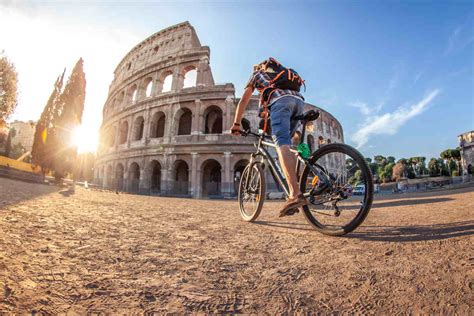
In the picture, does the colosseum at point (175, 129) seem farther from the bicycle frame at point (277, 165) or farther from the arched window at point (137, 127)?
the bicycle frame at point (277, 165)

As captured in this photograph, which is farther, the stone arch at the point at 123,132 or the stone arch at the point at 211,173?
the stone arch at the point at 123,132

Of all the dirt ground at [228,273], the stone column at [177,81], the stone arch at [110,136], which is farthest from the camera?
the stone arch at [110,136]

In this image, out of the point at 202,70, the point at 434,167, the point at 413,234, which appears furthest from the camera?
the point at 434,167

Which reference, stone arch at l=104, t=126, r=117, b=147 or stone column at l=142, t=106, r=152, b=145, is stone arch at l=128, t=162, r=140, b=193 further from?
stone arch at l=104, t=126, r=117, b=147

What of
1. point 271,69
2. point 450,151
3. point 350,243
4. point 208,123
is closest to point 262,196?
point 350,243

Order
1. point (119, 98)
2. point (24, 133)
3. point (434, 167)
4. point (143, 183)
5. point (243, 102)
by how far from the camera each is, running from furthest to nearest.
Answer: point (24, 133) → point (434, 167) → point (119, 98) → point (143, 183) → point (243, 102)

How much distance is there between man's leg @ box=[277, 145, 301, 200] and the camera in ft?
6.21

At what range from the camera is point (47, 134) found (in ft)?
49.5

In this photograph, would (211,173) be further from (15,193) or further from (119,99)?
(15,193)

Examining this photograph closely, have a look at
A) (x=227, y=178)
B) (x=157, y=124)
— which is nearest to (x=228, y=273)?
(x=227, y=178)

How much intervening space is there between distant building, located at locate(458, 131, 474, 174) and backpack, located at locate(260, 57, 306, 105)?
50.5 meters

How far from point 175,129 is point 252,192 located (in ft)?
49.8

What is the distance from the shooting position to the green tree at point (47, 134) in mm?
14625

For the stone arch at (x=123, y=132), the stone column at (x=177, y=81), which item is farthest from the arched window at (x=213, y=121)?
the stone arch at (x=123, y=132)
